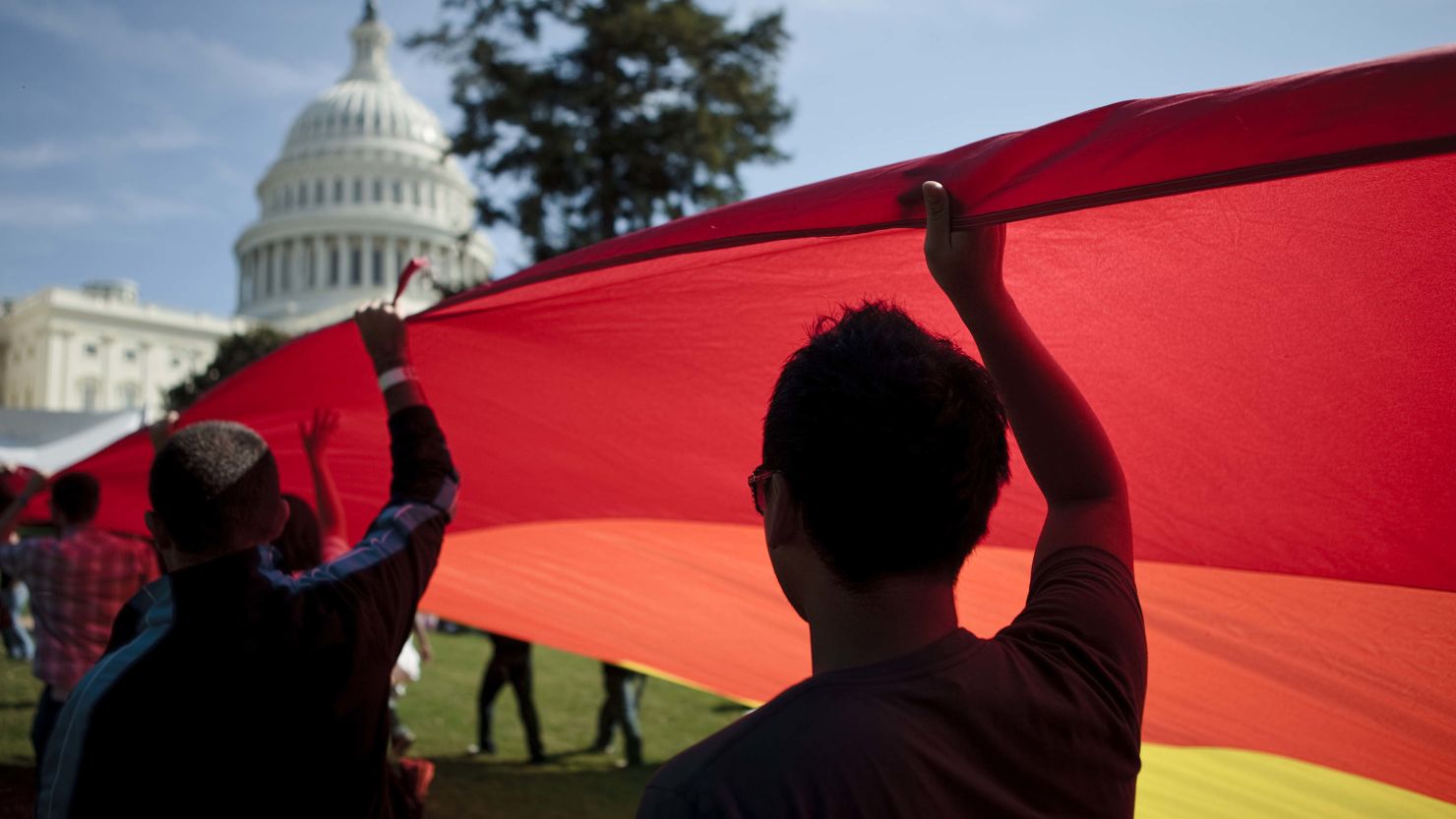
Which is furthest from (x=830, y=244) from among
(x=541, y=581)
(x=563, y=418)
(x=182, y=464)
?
(x=541, y=581)

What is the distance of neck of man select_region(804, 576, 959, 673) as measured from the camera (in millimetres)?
1198

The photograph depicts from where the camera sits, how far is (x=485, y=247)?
3027 inches

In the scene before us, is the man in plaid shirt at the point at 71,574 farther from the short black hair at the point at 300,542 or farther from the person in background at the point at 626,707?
the person in background at the point at 626,707

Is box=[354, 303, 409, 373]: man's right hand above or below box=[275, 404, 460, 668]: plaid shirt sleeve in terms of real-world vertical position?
above

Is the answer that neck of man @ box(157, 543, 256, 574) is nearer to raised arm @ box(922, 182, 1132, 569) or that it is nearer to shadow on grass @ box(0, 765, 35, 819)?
shadow on grass @ box(0, 765, 35, 819)

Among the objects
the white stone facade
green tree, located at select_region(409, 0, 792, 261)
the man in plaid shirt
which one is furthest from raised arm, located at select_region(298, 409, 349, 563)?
the white stone facade

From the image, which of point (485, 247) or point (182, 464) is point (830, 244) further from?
point (485, 247)

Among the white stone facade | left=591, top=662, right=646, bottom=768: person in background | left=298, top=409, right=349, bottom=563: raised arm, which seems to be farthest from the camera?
the white stone facade

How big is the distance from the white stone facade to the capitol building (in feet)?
0.25

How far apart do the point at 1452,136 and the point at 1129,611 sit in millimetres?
670

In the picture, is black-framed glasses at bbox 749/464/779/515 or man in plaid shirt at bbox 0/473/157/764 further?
man in plaid shirt at bbox 0/473/157/764

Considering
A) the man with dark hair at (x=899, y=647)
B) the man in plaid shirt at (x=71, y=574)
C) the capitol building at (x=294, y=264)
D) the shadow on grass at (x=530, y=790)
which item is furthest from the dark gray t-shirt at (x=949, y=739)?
the capitol building at (x=294, y=264)

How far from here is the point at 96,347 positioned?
81750mm

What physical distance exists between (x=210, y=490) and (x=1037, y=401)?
5.18 ft
